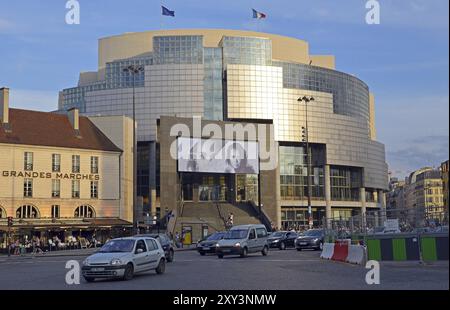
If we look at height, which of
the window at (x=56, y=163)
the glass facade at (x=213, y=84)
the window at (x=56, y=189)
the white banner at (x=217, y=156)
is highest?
the glass facade at (x=213, y=84)

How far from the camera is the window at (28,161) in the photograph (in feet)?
199

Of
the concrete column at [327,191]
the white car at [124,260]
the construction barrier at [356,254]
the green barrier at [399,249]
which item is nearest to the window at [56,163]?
the construction barrier at [356,254]

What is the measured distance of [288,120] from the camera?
93125mm

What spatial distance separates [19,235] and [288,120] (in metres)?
48.2

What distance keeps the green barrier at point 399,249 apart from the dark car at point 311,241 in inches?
581

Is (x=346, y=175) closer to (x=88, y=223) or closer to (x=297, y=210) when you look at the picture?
(x=297, y=210)

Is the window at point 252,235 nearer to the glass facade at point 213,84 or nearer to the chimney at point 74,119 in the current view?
the chimney at point 74,119

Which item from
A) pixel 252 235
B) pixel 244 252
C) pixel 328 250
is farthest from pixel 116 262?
pixel 252 235

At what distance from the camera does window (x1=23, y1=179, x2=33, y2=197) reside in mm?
60125

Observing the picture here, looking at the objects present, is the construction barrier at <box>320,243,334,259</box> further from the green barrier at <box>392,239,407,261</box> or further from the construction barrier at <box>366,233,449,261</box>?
the green barrier at <box>392,239,407,261</box>

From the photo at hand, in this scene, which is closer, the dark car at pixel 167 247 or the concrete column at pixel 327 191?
the dark car at pixel 167 247

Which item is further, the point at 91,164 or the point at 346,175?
the point at 346,175
